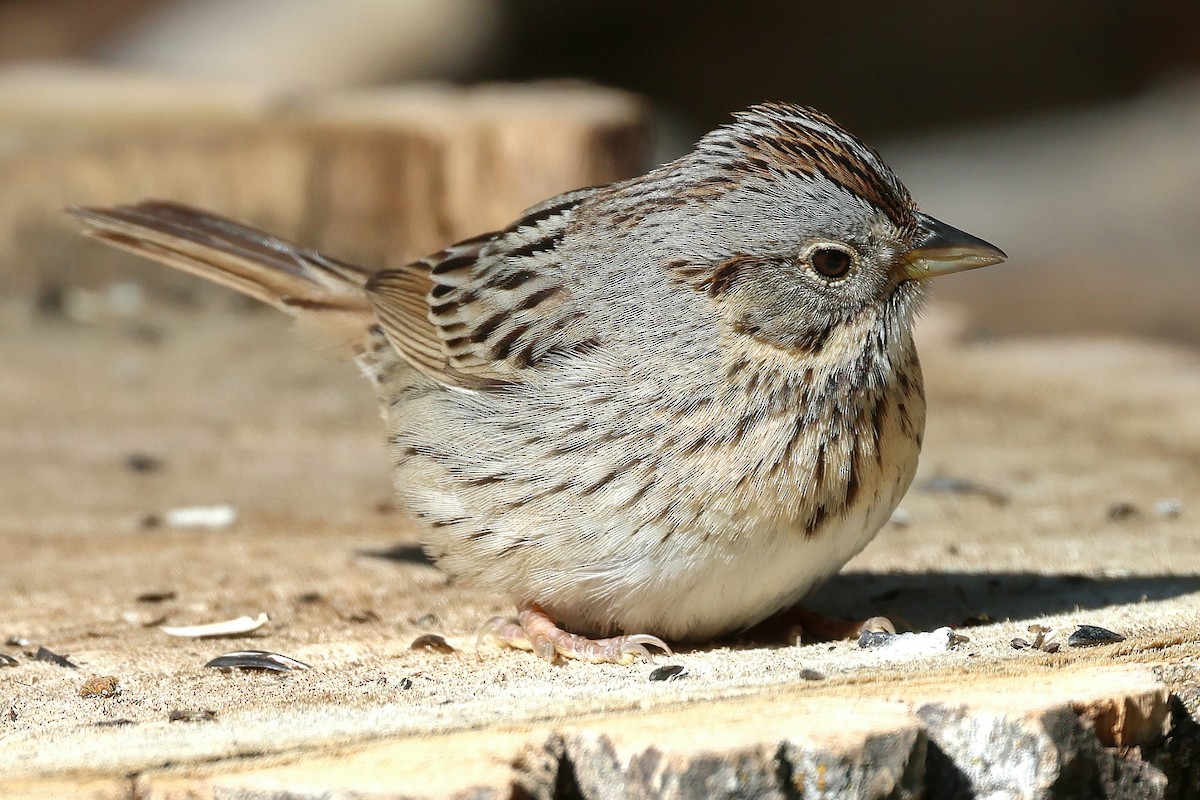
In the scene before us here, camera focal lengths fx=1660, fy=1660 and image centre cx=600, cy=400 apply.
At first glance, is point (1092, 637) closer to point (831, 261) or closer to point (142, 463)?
point (831, 261)

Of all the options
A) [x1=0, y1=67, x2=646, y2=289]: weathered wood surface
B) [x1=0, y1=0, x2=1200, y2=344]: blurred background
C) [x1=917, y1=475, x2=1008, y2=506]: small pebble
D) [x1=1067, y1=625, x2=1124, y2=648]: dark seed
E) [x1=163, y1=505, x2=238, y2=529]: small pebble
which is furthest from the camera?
[x1=0, y1=0, x2=1200, y2=344]: blurred background

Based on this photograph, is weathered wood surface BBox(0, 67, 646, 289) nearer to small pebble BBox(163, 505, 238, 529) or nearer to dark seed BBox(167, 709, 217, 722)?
small pebble BBox(163, 505, 238, 529)

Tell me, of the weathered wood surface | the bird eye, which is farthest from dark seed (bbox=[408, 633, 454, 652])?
the weathered wood surface

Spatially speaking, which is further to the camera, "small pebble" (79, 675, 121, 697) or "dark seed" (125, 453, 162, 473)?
"dark seed" (125, 453, 162, 473)

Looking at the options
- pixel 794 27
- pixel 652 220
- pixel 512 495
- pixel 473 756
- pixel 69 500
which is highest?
pixel 794 27

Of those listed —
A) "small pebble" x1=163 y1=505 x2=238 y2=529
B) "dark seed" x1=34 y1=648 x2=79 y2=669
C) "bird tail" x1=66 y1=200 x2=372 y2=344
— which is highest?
"bird tail" x1=66 y1=200 x2=372 y2=344

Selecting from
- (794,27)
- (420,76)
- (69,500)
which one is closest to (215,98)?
(69,500)

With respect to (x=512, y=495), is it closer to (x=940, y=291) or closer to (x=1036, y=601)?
(x=1036, y=601)
